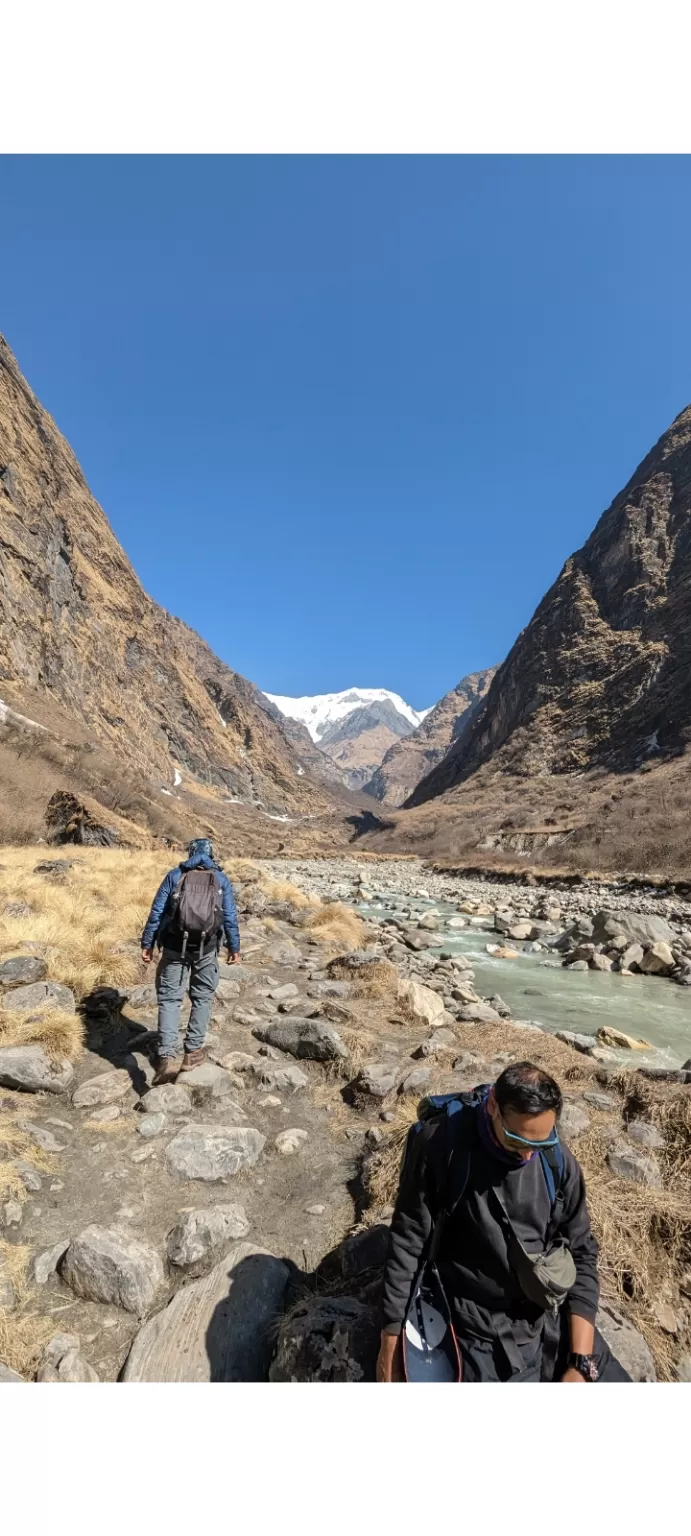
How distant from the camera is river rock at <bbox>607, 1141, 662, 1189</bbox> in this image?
12.8 ft

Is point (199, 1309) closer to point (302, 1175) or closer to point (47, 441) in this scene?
point (302, 1175)

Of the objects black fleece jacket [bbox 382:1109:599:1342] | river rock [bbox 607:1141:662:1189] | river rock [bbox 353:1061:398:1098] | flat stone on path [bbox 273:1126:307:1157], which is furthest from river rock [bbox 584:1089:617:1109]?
black fleece jacket [bbox 382:1109:599:1342]

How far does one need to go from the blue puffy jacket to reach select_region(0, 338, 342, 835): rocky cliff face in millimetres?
40410

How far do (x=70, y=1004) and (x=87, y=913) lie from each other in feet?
13.1

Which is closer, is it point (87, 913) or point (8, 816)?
point (87, 913)

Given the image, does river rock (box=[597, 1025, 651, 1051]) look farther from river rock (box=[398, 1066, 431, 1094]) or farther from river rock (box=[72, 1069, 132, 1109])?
river rock (box=[72, 1069, 132, 1109])

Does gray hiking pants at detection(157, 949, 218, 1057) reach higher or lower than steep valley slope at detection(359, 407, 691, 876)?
lower

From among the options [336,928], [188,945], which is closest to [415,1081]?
[188,945]

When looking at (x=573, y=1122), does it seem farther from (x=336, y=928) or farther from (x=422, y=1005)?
(x=336, y=928)

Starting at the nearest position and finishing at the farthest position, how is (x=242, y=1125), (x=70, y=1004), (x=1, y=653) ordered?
(x=242, y=1125) < (x=70, y=1004) < (x=1, y=653)

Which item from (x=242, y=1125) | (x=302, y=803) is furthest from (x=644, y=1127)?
(x=302, y=803)

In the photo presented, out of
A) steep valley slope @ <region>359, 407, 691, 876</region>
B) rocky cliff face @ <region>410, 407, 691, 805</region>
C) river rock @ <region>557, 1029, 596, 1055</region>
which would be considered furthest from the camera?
rocky cliff face @ <region>410, 407, 691, 805</region>

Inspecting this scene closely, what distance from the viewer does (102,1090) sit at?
499cm

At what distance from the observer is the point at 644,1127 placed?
4461mm
